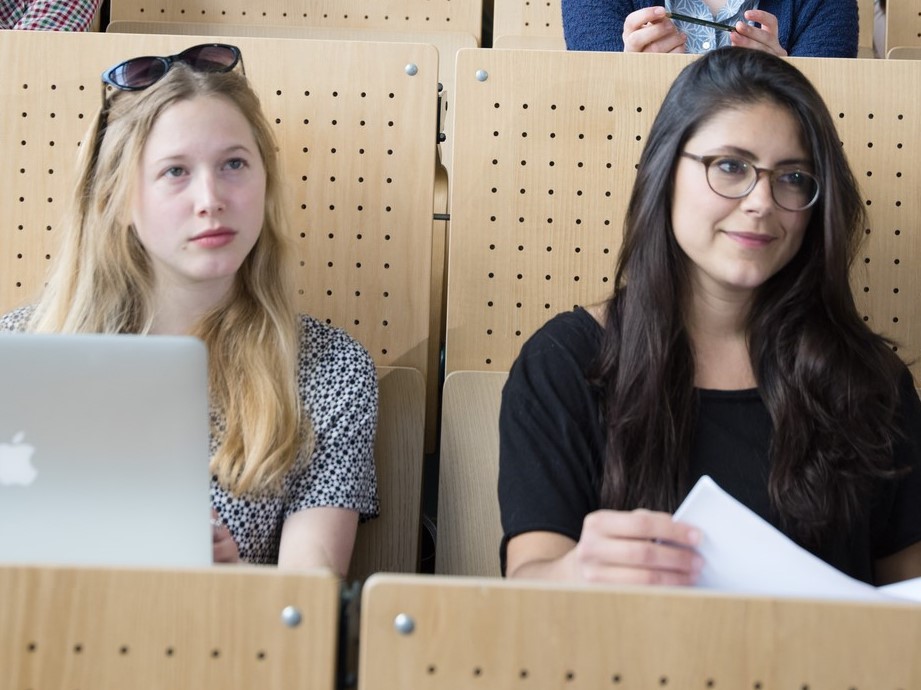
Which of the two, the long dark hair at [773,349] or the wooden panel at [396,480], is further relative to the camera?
the wooden panel at [396,480]

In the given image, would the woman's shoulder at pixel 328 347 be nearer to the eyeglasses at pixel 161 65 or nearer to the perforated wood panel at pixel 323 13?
the eyeglasses at pixel 161 65

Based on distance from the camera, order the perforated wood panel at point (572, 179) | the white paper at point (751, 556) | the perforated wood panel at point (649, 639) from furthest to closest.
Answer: the perforated wood panel at point (572, 179)
the white paper at point (751, 556)
the perforated wood panel at point (649, 639)

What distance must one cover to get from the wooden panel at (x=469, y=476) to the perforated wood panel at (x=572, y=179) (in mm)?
76

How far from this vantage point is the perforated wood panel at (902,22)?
2.64 m

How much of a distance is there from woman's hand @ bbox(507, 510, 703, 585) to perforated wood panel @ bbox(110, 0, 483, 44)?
186 centimetres

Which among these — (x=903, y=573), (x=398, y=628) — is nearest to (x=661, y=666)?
(x=398, y=628)

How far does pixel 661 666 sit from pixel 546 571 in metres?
0.41

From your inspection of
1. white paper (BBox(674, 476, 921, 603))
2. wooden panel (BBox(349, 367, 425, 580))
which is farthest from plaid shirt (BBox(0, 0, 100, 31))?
white paper (BBox(674, 476, 921, 603))

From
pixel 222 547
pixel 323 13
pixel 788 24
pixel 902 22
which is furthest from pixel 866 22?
pixel 222 547

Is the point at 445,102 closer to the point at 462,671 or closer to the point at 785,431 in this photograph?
the point at 785,431

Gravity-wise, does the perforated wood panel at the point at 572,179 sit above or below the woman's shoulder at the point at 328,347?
above

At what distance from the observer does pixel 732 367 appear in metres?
1.47

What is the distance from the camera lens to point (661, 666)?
2.82 ft

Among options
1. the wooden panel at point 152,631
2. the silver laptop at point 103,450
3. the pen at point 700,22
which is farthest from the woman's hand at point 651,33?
the wooden panel at point 152,631
